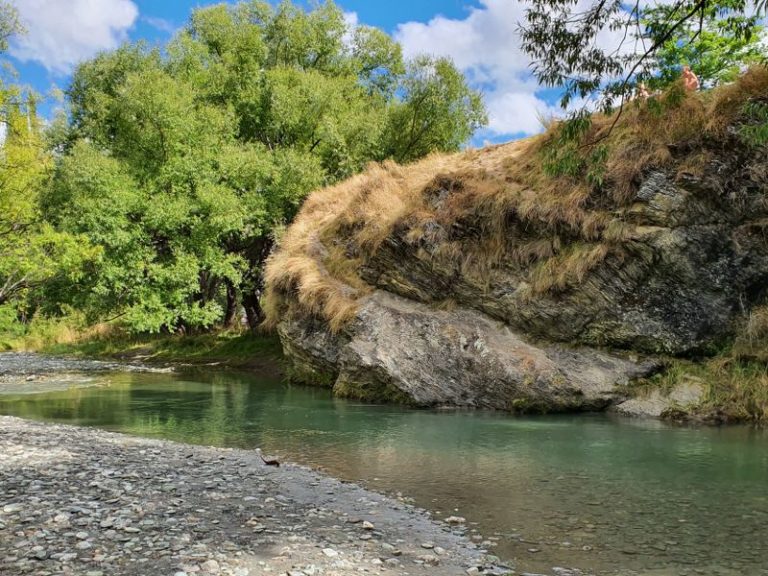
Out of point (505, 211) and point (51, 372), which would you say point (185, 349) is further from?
point (505, 211)

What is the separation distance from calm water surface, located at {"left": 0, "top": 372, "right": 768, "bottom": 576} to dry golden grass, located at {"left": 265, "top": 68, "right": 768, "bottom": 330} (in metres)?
4.34

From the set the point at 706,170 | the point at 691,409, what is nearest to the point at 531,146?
the point at 706,170

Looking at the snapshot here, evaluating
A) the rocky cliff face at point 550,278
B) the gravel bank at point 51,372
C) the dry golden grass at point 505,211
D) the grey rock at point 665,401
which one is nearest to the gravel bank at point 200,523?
the rocky cliff face at point 550,278

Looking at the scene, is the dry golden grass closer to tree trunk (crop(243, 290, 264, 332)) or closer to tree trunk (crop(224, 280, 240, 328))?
tree trunk (crop(243, 290, 264, 332))

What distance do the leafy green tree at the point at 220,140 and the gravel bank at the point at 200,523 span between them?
17.4 metres

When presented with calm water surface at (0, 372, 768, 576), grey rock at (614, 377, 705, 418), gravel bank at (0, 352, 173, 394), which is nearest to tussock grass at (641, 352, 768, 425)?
grey rock at (614, 377, 705, 418)

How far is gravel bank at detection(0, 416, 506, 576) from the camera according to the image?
5.68m

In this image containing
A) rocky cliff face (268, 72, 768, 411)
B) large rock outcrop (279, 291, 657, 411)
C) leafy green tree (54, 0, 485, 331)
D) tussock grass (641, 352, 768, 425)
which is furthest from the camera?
leafy green tree (54, 0, 485, 331)

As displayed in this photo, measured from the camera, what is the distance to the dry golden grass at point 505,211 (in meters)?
15.6

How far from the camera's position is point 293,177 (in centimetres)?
2872

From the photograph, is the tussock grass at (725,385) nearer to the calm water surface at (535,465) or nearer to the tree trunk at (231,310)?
the calm water surface at (535,465)

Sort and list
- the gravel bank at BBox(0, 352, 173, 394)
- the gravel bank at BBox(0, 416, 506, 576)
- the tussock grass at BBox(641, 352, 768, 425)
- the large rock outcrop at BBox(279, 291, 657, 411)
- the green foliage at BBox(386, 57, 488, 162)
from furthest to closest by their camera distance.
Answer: the green foliage at BBox(386, 57, 488, 162) < the gravel bank at BBox(0, 352, 173, 394) < the large rock outcrop at BBox(279, 291, 657, 411) < the tussock grass at BBox(641, 352, 768, 425) < the gravel bank at BBox(0, 416, 506, 576)

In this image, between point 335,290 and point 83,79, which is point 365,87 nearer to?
point 83,79

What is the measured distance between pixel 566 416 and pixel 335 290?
331 inches
